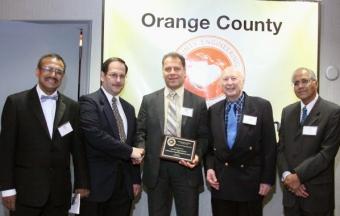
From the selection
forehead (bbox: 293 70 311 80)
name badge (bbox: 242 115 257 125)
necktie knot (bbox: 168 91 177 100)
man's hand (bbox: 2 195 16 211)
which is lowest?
man's hand (bbox: 2 195 16 211)

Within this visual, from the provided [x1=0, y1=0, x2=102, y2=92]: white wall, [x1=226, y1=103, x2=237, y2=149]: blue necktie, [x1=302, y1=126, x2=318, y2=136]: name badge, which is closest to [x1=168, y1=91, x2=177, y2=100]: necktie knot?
[x1=226, y1=103, x2=237, y2=149]: blue necktie

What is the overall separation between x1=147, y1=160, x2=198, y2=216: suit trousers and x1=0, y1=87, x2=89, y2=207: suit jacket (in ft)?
2.28

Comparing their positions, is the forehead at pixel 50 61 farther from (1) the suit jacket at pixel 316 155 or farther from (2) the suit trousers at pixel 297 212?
(2) the suit trousers at pixel 297 212

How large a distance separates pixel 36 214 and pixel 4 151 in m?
0.47

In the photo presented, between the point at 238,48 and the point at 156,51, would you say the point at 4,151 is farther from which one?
the point at 238,48

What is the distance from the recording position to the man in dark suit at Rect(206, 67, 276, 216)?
2.76 metres

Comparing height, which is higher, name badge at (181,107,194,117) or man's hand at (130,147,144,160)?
name badge at (181,107,194,117)

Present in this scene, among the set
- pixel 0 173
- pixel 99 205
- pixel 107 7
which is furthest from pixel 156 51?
pixel 0 173

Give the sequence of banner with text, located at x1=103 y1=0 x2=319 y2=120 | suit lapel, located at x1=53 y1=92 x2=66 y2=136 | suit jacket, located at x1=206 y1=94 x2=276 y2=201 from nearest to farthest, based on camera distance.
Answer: suit lapel, located at x1=53 y1=92 x2=66 y2=136 → suit jacket, located at x1=206 y1=94 x2=276 y2=201 → banner with text, located at x1=103 y1=0 x2=319 y2=120

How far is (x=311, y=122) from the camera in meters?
2.79

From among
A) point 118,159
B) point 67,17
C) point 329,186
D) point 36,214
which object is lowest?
point 36,214

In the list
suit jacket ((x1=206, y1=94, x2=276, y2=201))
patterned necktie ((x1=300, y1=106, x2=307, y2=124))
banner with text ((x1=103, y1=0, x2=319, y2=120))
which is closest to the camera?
suit jacket ((x1=206, y1=94, x2=276, y2=201))

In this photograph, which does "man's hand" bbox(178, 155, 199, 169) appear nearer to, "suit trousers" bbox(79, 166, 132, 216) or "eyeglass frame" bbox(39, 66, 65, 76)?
"suit trousers" bbox(79, 166, 132, 216)

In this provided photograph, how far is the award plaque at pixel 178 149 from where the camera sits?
110 inches
